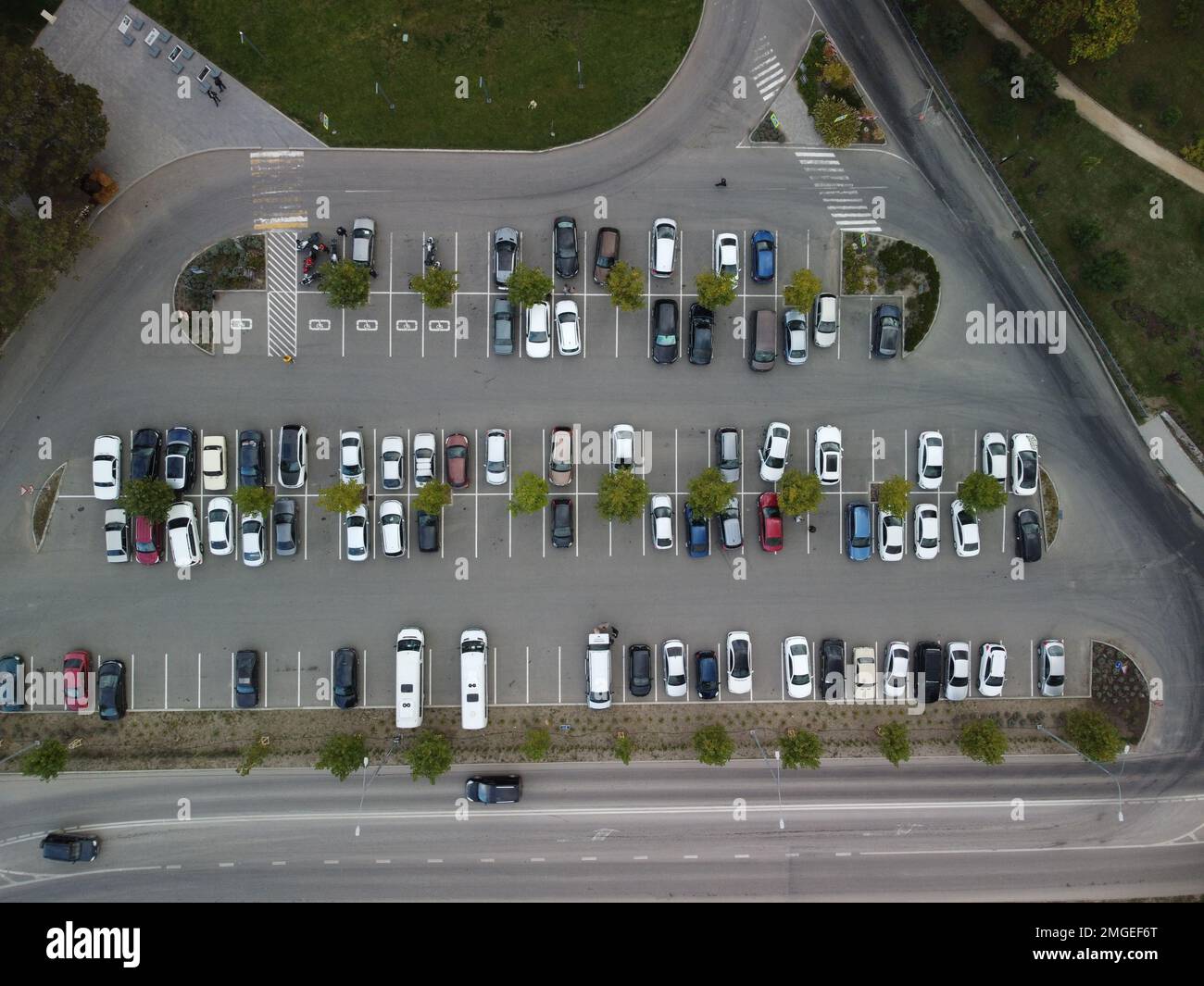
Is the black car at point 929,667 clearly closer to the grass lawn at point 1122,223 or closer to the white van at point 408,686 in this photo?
the grass lawn at point 1122,223

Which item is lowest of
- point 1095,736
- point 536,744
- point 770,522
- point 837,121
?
point 1095,736

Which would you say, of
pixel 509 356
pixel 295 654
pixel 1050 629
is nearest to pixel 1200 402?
pixel 1050 629

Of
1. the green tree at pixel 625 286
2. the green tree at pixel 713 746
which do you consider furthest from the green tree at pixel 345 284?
the green tree at pixel 713 746

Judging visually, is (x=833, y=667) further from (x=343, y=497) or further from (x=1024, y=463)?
(x=343, y=497)

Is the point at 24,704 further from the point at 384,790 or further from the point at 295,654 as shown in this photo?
the point at 384,790

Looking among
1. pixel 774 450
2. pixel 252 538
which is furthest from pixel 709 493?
pixel 252 538
